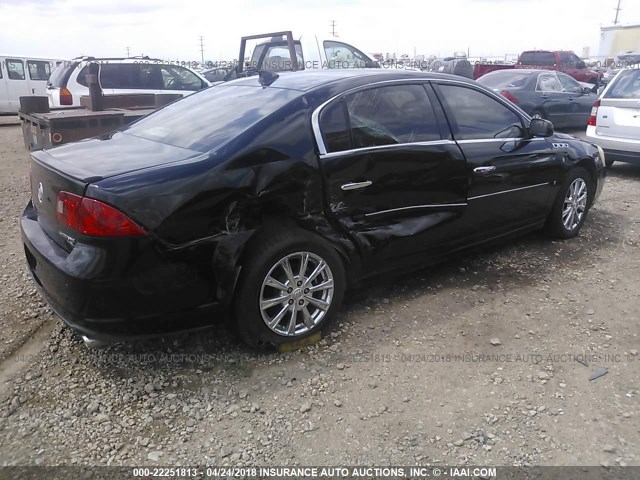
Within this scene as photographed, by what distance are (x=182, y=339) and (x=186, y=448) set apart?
0.95 meters

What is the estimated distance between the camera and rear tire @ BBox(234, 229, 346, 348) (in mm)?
2980

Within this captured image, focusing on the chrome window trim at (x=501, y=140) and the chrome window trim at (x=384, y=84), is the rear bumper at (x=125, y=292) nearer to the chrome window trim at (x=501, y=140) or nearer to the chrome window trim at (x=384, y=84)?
the chrome window trim at (x=384, y=84)

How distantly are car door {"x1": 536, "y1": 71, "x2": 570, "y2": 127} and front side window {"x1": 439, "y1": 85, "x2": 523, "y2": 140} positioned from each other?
24.6 ft

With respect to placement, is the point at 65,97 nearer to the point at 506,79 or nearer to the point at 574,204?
the point at 506,79

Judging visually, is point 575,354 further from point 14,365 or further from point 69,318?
point 14,365

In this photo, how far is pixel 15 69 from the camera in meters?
17.0

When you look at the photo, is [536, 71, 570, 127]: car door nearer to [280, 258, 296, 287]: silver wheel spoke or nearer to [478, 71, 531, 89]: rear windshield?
[478, 71, 531, 89]: rear windshield

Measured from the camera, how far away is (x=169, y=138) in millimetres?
3379

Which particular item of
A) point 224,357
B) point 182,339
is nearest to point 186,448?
point 224,357

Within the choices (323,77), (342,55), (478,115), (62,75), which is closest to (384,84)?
(323,77)

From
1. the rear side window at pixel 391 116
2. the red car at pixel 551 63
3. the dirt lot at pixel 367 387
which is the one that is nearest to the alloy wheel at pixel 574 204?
the dirt lot at pixel 367 387

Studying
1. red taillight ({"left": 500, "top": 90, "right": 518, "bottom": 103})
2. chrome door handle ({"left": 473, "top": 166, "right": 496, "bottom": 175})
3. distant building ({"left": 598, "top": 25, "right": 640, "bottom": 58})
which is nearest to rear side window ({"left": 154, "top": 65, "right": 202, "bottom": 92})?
red taillight ({"left": 500, "top": 90, "right": 518, "bottom": 103})

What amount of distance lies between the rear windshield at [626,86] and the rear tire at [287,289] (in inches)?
262

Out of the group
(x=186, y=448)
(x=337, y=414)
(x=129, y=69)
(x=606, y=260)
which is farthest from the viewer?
(x=129, y=69)
